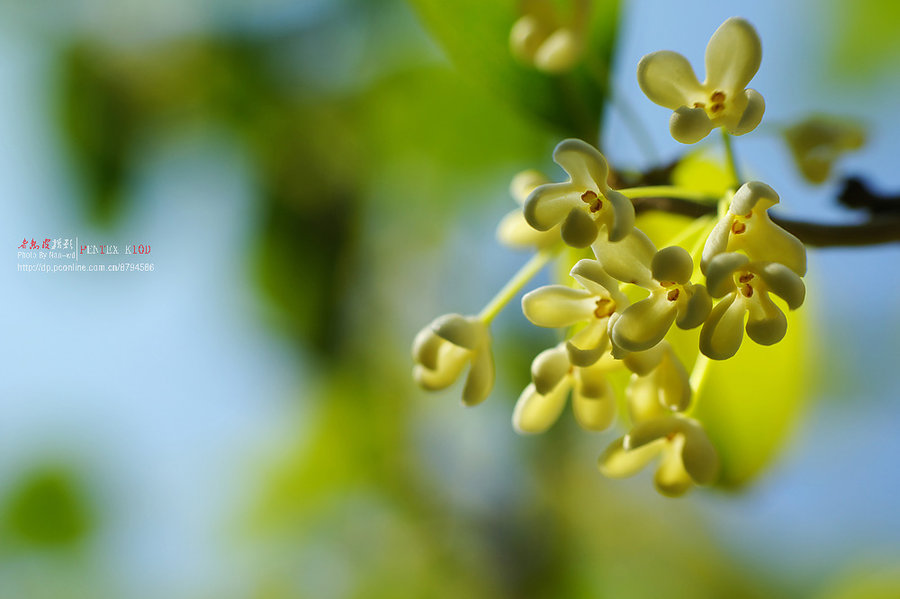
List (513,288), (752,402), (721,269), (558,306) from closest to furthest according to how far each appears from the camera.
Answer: (721,269), (558,306), (513,288), (752,402)

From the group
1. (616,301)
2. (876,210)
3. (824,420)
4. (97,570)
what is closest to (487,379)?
(616,301)

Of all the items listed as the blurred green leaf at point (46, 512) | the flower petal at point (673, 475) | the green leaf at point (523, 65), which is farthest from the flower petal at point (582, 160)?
the blurred green leaf at point (46, 512)

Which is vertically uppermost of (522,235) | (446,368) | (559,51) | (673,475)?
(559,51)

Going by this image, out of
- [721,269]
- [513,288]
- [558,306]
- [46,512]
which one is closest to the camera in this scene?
[721,269]

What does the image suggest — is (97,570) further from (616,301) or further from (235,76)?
(616,301)

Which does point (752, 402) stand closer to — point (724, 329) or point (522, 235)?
point (522, 235)

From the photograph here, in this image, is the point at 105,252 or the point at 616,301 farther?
the point at 105,252

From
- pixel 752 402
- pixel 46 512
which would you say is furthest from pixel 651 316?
pixel 46 512
